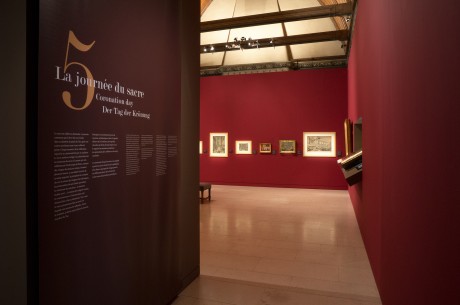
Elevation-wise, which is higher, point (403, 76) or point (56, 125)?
point (403, 76)

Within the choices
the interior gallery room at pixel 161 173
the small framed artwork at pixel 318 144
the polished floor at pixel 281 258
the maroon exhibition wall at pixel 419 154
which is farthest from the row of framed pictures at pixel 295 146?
the maroon exhibition wall at pixel 419 154

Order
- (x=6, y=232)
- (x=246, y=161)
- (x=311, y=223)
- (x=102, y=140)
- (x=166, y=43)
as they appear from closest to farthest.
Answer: (x=6, y=232) < (x=102, y=140) < (x=166, y=43) < (x=311, y=223) < (x=246, y=161)

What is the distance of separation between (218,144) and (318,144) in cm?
485

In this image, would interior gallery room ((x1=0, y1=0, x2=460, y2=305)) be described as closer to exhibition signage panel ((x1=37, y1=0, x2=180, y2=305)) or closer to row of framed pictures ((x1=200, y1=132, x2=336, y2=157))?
exhibition signage panel ((x1=37, y1=0, x2=180, y2=305))

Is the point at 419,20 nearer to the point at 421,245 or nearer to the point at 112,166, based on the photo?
the point at 421,245

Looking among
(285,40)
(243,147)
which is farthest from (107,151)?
(243,147)

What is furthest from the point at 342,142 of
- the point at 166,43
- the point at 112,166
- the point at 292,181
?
the point at 112,166

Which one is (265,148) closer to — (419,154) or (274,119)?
(274,119)

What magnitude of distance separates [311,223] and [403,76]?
6.04 m

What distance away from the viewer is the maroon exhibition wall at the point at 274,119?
46.6 feet

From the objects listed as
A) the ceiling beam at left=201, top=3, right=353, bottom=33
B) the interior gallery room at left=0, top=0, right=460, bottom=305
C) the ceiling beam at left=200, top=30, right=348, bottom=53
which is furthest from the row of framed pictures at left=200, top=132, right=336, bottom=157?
the interior gallery room at left=0, top=0, right=460, bottom=305

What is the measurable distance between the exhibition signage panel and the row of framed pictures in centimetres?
1122

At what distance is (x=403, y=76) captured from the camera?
2.82 meters

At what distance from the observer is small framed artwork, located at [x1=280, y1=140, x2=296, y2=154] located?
1470cm
